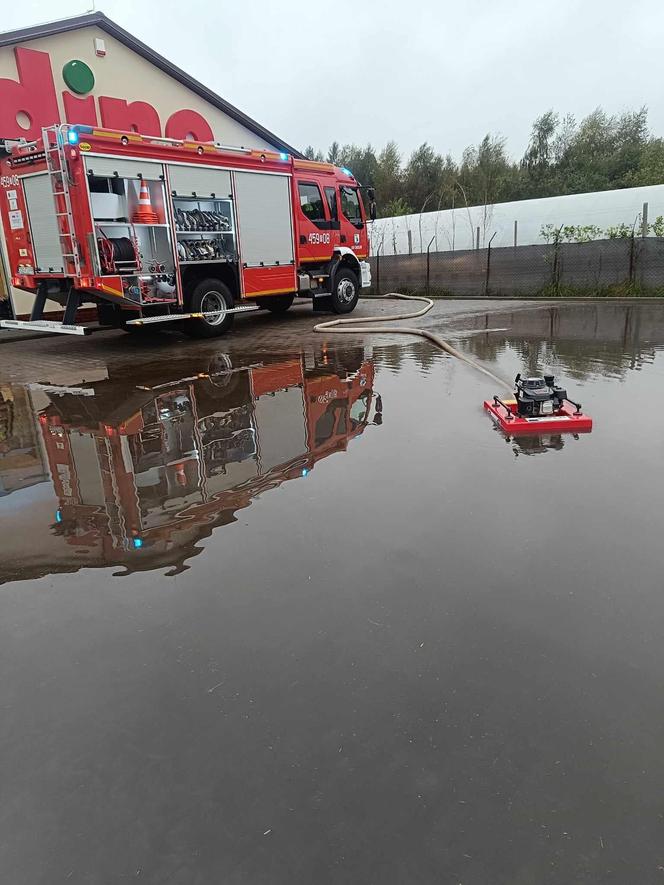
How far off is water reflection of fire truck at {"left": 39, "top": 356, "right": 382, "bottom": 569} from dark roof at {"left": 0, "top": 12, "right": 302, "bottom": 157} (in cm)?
971

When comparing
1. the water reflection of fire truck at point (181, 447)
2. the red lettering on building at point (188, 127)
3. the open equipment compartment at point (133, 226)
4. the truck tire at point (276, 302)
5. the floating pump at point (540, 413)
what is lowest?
the water reflection of fire truck at point (181, 447)

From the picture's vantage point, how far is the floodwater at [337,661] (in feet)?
5.57

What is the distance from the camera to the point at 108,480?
450cm

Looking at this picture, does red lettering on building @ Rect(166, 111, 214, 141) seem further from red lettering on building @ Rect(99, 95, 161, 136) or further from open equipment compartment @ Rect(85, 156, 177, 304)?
open equipment compartment @ Rect(85, 156, 177, 304)

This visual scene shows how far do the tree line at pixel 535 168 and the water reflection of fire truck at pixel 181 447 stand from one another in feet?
121

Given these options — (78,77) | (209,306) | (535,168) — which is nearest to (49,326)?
(209,306)

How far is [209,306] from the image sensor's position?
1141 cm

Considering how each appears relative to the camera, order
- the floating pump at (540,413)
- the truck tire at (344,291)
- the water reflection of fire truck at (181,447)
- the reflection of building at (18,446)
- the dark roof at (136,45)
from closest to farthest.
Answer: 1. the water reflection of fire truck at (181,447)
2. the reflection of building at (18,446)
3. the floating pump at (540,413)
4. the dark roof at (136,45)
5. the truck tire at (344,291)

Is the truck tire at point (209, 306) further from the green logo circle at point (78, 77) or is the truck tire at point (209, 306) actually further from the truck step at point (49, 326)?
the green logo circle at point (78, 77)

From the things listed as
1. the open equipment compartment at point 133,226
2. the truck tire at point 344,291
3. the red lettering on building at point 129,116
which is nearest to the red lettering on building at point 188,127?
the red lettering on building at point 129,116

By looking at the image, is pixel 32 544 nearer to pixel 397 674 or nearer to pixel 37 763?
pixel 37 763

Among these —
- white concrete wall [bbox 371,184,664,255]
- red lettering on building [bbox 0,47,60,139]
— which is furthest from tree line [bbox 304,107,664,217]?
red lettering on building [bbox 0,47,60,139]

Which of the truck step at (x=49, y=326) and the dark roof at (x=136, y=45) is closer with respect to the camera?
the truck step at (x=49, y=326)

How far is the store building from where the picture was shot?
12.9 metres
